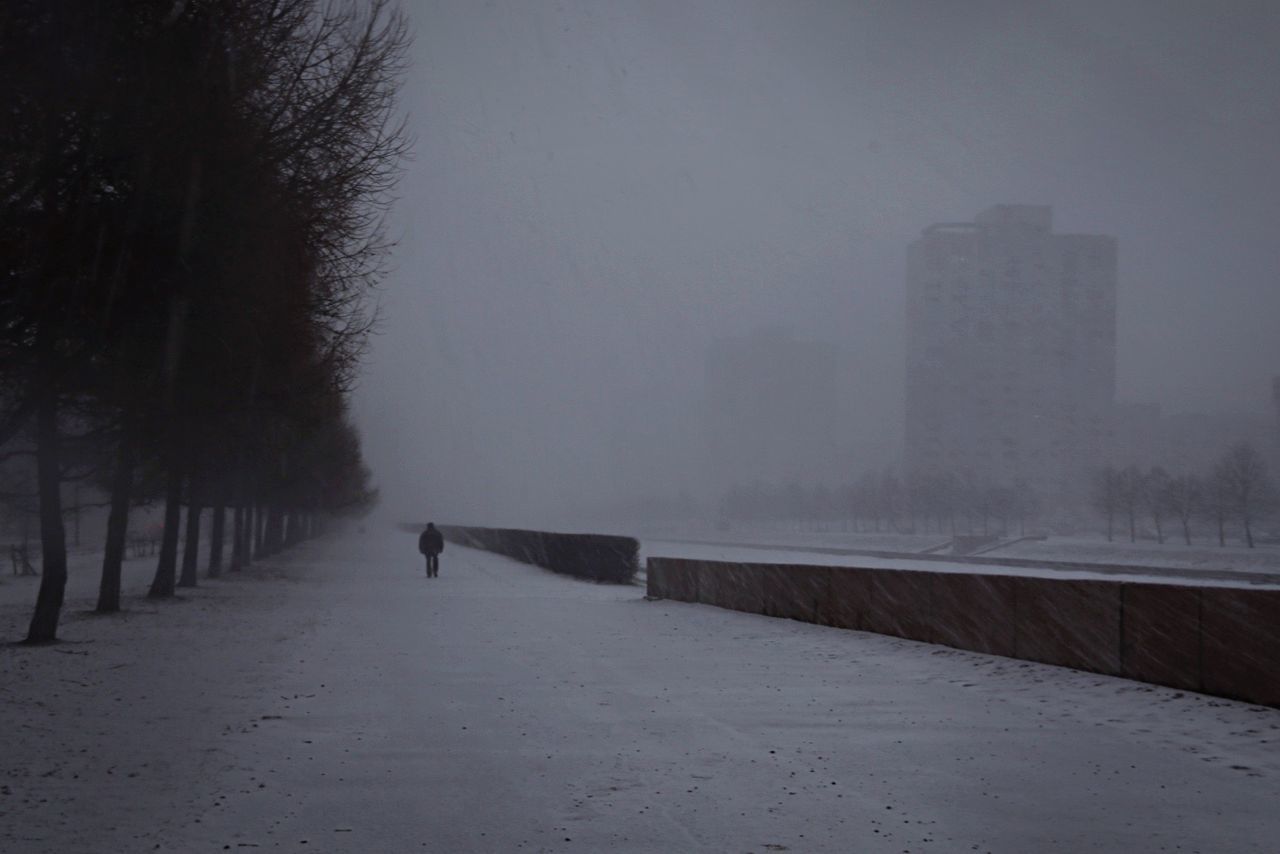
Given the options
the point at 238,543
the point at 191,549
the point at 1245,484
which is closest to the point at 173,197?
the point at 191,549

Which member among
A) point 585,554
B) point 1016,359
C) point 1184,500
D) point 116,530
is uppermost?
point 1016,359

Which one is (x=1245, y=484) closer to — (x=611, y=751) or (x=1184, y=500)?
(x=1184, y=500)

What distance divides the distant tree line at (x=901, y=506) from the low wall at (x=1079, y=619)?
82.0 metres

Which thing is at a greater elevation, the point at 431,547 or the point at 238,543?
the point at 431,547

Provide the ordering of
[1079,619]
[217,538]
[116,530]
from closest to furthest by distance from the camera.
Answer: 1. [1079,619]
2. [116,530]
3. [217,538]

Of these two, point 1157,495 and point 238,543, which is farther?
point 1157,495

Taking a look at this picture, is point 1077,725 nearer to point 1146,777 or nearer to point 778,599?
point 1146,777

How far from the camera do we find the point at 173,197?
11297mm

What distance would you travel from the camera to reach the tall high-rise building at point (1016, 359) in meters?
160

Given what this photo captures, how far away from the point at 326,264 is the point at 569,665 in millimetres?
5759

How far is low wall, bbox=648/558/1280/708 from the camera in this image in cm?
1045

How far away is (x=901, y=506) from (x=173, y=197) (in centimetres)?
11521

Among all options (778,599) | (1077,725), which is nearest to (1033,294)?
(778,599)

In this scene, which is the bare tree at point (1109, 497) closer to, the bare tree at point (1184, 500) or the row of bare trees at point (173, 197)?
the bare tree at point (1184, 500)
